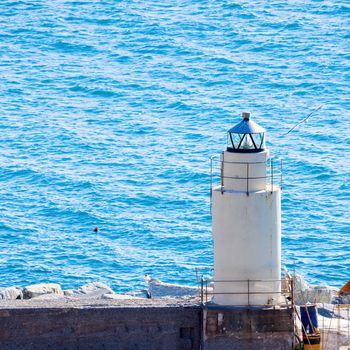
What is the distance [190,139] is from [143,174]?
6.37 m

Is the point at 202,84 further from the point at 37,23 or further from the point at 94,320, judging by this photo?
the point at 94,320

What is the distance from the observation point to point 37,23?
333ft

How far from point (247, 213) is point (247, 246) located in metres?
0.57

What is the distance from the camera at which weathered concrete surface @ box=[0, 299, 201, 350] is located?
24672mm

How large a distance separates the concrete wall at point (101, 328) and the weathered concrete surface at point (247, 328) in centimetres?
28

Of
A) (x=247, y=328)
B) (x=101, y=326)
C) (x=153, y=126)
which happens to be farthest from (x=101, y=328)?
(x=153, y=126)

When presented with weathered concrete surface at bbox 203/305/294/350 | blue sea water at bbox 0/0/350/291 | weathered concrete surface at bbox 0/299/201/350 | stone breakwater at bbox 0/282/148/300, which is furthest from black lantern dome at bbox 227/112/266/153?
blue sea water at bbox 0/0/350/291

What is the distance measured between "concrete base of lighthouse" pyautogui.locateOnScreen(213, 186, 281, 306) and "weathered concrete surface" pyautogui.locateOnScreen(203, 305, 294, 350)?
0.84 feet

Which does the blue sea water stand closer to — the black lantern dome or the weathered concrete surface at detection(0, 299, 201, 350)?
the weathered concrete surface at detection(0, 299, 201, 350)

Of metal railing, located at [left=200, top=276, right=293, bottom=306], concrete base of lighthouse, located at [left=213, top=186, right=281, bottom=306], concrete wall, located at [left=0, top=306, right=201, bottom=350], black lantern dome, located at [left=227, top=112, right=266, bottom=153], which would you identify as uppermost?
black lantern dome, located at [left=227, top=112, right=266, bottom=153]

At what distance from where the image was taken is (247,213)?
78.9 ft

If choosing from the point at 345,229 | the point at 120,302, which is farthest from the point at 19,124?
the point at 120,302

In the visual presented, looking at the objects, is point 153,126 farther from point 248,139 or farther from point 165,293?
point 248,139

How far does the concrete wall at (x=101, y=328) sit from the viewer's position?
24.7 m
